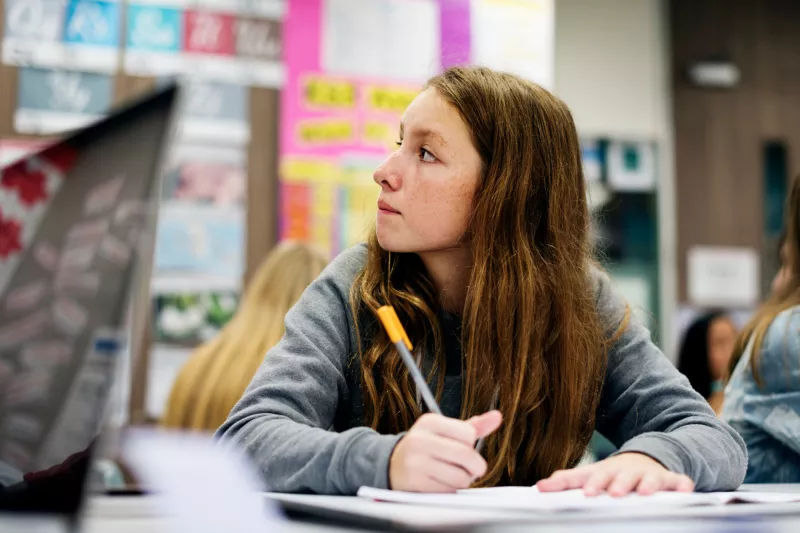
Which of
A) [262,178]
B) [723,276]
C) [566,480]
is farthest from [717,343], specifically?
[566,480]

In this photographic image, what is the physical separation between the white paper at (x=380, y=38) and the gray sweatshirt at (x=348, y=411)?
2.01 meters

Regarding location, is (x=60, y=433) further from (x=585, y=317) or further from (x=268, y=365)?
(x=585, y=317)

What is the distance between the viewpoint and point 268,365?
111cm

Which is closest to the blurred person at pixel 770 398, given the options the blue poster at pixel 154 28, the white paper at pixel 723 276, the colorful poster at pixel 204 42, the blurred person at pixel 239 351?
the blurred person at pixel 239 351

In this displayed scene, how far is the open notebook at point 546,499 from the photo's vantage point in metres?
0.69

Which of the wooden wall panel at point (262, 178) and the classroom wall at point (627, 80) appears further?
the classroom wall at point (627, 80)

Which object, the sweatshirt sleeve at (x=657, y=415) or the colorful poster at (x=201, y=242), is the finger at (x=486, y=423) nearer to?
the sweatshirt sleeve at (x=657, y=415)

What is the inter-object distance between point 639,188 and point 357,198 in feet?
4.33

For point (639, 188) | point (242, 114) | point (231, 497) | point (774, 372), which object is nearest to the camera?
point (231, 497)

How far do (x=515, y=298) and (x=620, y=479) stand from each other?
404mm

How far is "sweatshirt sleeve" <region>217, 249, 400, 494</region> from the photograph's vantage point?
872 millimetres

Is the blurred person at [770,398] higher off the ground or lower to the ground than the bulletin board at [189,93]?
lower

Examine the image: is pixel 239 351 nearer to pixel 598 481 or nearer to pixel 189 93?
pixel 189 93

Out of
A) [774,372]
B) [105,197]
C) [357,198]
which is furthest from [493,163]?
[357,198]
